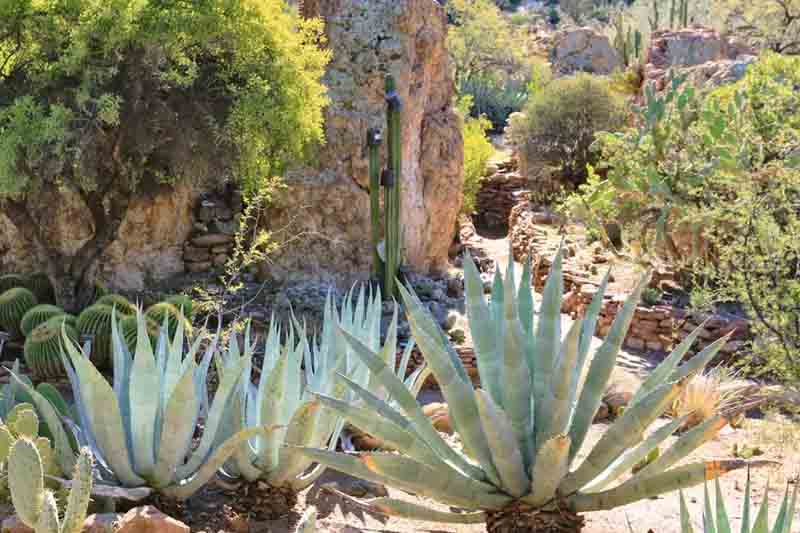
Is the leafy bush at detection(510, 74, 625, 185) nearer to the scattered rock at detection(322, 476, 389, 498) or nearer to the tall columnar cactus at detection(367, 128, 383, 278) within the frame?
the tall columnar cactus at detection(367, 128, 383, 278)

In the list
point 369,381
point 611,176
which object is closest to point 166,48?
point 369,381

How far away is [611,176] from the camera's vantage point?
12.3 meters

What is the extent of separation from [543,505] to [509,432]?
387 millimetres

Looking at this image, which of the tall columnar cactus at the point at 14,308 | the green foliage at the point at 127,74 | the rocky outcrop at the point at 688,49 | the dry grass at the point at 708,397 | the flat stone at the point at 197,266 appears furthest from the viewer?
the rocky outcrop at the point at 688,49

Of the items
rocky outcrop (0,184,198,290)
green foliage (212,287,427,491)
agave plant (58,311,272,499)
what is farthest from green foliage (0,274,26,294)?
agave plant (58,311,272,499)

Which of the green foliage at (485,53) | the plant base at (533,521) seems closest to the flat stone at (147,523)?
the plant base at (533,521)

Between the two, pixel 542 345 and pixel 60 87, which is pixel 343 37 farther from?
pixel 542 345

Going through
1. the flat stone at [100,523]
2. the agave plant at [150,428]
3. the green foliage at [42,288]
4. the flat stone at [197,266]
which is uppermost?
the agave plant at [150,428]

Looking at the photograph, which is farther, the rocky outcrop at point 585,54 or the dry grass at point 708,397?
the rocky outcrop at point 585,54

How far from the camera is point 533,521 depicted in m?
3.47

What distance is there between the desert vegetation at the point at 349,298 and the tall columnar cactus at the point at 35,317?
0.33 ft

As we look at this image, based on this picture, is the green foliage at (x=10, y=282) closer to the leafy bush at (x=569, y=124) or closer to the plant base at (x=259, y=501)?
the plant base at (x=259, y=501)

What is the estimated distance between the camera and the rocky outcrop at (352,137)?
33.1ft

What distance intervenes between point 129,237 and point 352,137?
8.67ft
